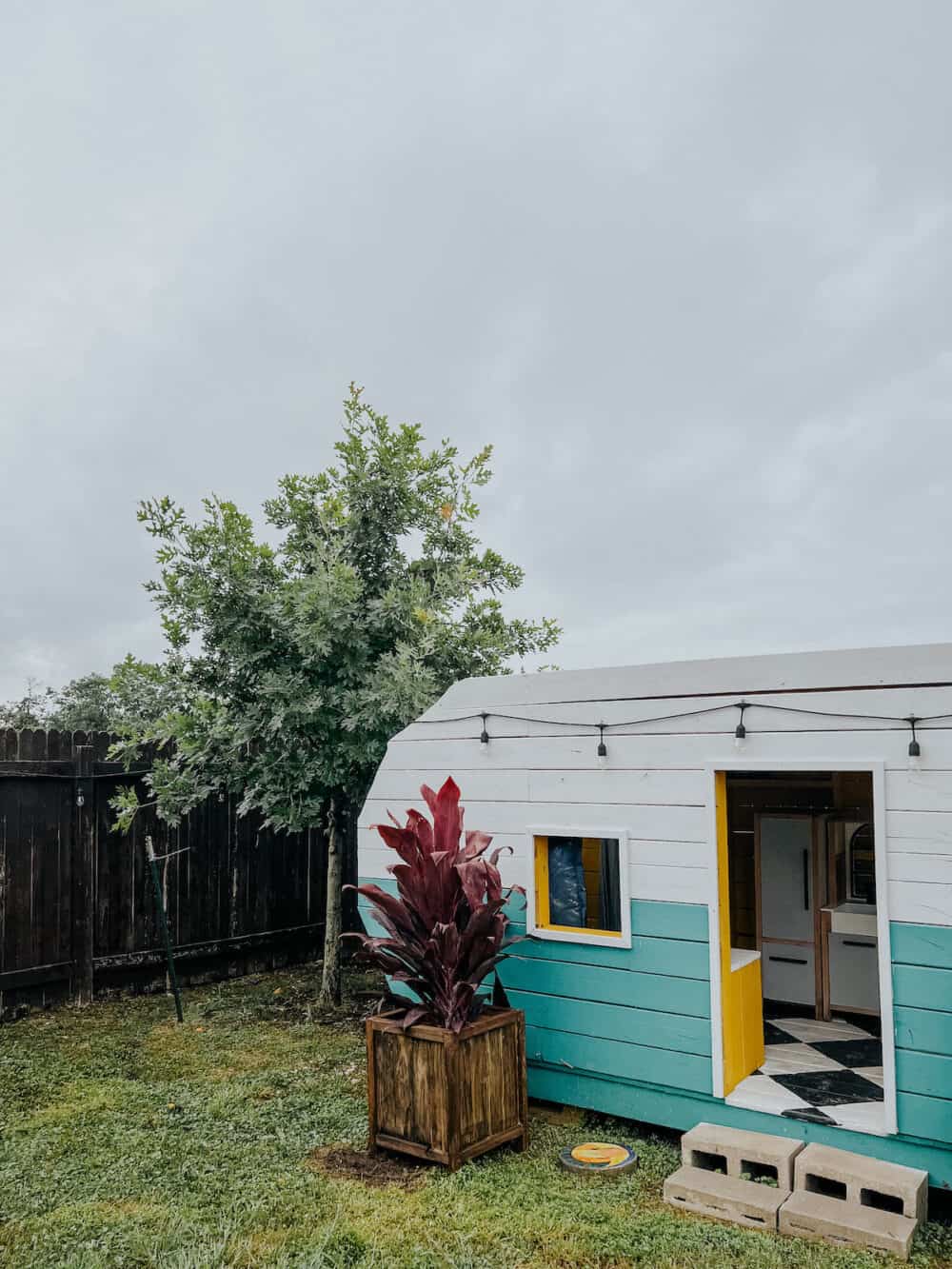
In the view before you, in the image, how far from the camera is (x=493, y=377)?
33.0ft

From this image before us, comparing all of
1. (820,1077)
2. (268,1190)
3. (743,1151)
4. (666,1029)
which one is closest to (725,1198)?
(743,1151)

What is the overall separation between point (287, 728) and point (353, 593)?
3.62 feet

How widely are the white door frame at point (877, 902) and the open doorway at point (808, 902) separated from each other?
3.06ft

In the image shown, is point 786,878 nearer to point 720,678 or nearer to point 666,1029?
point 666,1029

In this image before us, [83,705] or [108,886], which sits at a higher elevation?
[83,705]

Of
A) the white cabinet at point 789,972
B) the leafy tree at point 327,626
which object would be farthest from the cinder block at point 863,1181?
the leafy tree at point 327,626

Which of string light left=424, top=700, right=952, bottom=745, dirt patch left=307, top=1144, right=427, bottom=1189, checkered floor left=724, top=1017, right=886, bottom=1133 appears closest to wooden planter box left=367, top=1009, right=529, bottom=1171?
dirt patch left=307, top=1144, right=427, bottom=1189

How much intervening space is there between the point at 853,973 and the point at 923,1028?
6.74ft

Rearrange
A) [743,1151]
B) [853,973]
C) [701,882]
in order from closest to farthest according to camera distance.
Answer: [743,1151] < [701,882] < [853,973]

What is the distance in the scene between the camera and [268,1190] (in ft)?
13.2

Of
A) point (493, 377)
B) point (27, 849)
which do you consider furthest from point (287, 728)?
point (493, 377)

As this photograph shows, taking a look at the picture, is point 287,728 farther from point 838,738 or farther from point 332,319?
point 332,319

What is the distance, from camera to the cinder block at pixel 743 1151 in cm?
387

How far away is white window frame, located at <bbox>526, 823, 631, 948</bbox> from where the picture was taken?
15.5ft
